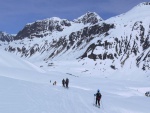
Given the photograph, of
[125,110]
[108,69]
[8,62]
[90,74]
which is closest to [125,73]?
[108,69]

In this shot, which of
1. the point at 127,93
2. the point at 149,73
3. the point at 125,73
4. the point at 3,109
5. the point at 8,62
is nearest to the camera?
the point at 3,109

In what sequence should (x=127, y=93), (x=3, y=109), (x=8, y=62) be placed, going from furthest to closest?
(x=8, y=62)
(x=127, y=93)
(x=3, y=109)

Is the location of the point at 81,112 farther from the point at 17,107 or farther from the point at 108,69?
the point at 108,69

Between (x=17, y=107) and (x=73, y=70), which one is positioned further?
(x=73, y=70)

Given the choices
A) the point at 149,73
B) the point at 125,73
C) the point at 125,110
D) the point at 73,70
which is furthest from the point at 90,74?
the point at 125,110

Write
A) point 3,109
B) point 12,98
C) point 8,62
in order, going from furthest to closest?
point 8,62 → point 12,98 → point 3,109

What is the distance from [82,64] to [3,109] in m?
175

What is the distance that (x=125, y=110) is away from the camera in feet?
94.7

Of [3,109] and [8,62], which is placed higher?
[8,62]

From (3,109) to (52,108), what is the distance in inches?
175

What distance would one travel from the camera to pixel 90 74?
177 metres

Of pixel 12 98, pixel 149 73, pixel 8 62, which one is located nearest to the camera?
pixel 12 98

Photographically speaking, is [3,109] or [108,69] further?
[108,69]

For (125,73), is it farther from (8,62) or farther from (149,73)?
(8,62)
